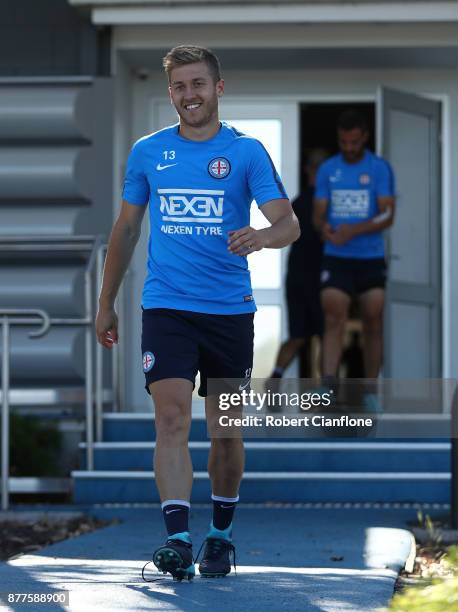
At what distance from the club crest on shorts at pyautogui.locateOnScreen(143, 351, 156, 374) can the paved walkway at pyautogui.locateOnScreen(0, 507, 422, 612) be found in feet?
2.32

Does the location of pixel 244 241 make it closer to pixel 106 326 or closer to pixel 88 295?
pixel 106 326

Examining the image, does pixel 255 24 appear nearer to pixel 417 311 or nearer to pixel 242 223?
pixel 417 311

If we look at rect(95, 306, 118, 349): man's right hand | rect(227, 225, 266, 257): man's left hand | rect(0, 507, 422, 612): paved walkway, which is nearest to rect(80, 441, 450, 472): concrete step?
rect(0, 507, 422, 612): paved walkway

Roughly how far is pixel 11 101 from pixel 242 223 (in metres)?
4.88

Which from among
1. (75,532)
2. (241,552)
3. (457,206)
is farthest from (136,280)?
(241,552)

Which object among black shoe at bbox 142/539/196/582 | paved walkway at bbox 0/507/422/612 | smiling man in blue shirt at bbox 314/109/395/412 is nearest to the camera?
paved walkway at bbox 0/507/422/612

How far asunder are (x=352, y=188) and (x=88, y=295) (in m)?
1.78

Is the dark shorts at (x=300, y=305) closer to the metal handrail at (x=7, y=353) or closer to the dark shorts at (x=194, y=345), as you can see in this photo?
the metal handrail at (x=7, y=353)

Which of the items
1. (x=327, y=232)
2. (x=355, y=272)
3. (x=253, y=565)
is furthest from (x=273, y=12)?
(x=253, y=565)

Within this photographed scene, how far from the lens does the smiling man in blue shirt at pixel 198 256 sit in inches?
197

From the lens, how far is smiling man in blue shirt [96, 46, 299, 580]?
499cm

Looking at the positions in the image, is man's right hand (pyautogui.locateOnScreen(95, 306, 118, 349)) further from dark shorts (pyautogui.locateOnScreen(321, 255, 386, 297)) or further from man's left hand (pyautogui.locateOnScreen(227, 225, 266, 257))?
dark shorts (pyautogui.locateOnScreen(321, 255, 386, 297))

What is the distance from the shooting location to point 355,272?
352 inches

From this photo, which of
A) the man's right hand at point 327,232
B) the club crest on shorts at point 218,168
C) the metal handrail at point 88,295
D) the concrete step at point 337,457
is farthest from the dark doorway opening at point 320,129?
the club crest on shorts at point 218,168
